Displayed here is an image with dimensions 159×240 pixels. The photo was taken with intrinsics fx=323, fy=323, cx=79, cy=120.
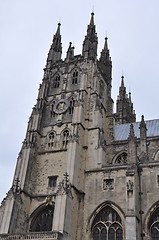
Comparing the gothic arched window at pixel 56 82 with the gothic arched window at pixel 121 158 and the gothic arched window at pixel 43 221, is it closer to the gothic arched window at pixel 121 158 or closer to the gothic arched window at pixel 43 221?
the gothic arched window at pixel 121 158

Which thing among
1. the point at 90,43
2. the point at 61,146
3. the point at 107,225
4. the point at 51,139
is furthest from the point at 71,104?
the point at 107,225

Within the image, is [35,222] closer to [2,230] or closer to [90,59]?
[2,230]

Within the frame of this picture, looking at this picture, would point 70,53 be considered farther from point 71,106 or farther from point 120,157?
point 120,157

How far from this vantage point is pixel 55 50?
47.2 metres

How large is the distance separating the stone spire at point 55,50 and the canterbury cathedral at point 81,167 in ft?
0.68

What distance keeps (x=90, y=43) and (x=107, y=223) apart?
2525cm

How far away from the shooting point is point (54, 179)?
3434cm

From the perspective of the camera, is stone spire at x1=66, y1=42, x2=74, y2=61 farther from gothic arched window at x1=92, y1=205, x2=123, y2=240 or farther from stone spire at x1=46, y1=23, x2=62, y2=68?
gothic arched window at x1=92, y1=205, x2=123, y2=240

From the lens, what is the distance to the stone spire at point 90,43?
43.5 metres

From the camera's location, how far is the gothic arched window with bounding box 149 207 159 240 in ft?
92.0

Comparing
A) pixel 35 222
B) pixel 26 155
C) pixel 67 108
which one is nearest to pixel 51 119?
pixel 67 108

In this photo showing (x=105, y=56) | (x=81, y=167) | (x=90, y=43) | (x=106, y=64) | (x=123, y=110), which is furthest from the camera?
(x=123, y=110)

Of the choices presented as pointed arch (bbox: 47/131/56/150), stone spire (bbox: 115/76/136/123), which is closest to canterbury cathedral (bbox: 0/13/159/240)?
pointed arch (bbox: 47/131/56/150)

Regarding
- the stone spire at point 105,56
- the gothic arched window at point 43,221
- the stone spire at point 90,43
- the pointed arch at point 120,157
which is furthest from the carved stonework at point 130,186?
the stone spire at point 105,56
